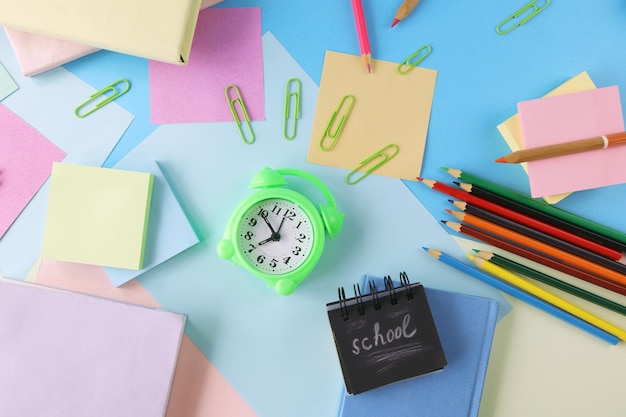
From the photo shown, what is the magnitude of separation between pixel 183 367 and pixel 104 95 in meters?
0.54

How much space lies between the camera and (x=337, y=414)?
1005mm

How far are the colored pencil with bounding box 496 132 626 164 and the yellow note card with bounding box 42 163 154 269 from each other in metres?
0.69

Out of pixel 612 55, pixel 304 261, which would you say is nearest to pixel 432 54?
pixel 612 55

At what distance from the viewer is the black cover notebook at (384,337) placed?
94cm

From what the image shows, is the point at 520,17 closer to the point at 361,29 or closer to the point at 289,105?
the point at 361,29

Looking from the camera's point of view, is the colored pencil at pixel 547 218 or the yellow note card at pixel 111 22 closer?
the yellow note card at pixel 111 22

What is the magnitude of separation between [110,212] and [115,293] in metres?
0.16

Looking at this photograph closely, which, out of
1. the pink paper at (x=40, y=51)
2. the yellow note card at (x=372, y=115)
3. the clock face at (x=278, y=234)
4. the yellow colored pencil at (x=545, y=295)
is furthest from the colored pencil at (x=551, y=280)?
the pink paper at (x=40, y=51)

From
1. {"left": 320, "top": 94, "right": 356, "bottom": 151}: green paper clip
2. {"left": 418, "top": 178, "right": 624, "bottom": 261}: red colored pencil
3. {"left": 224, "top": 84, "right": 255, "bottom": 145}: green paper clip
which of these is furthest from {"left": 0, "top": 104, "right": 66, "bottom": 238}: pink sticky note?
{"left": 418, "top": 178, "right": 624, "bottom": 261}: red colored pencil

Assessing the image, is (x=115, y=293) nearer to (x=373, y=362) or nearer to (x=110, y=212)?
(x=110, y=212)

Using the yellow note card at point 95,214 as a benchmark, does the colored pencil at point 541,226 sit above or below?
above

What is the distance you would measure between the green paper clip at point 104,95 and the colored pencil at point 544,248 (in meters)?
0.69

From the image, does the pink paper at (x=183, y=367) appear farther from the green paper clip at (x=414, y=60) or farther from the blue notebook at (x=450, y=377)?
the green paper clip at (x=414, y=60)

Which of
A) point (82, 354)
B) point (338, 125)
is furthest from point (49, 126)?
point (338, 125)
